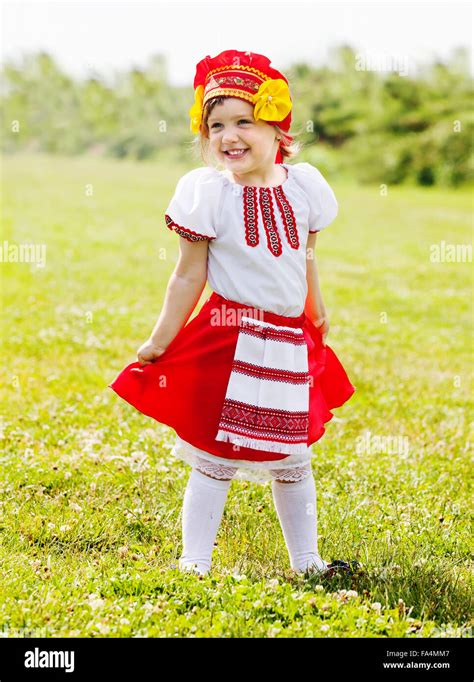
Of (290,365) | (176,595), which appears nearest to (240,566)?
(176,595)

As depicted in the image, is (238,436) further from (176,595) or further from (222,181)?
(222,181)

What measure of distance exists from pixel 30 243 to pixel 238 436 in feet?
36.3

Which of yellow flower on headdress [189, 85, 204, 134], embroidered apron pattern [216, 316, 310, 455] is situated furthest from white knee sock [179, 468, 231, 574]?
yellow flower on headdress [189, 85, 204, 134]

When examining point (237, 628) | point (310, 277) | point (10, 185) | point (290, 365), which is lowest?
point (237, 628)

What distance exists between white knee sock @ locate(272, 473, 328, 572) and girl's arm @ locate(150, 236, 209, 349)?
901 millimetres

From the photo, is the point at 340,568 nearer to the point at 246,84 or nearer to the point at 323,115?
the point at 246,84

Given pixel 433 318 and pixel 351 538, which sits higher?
pixel 433 318

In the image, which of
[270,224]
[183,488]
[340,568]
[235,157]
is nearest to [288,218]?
[270,224]

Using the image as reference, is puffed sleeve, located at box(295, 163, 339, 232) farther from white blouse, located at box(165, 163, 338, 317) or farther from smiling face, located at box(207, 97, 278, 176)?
smiling face, located at box(207, 97, 278, 176)

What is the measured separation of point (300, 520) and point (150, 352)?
3.53 feet

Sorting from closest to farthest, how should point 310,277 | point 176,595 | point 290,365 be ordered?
point 176,595 < point 290,365 < point 310,277

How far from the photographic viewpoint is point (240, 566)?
4.31 meters

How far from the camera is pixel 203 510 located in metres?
4.16

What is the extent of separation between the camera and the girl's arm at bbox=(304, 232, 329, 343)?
4383mm
